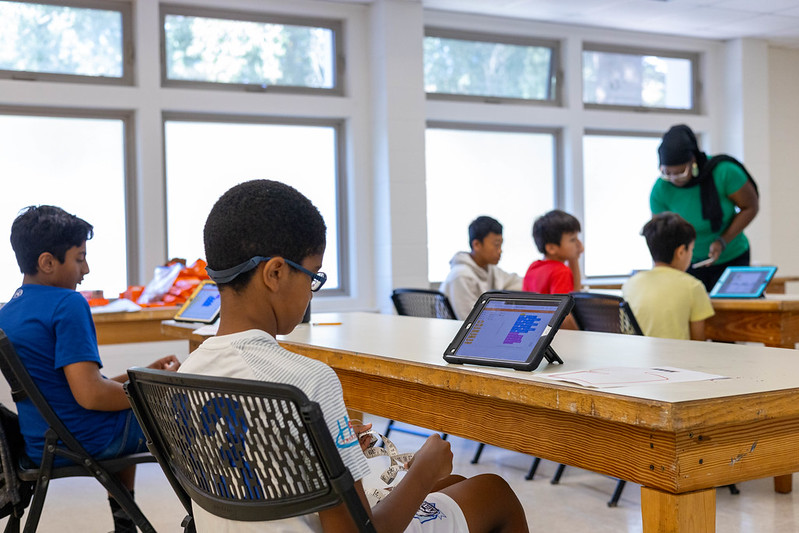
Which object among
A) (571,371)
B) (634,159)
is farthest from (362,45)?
(571,371)

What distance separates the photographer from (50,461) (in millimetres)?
1945

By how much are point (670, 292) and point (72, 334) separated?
193 cm

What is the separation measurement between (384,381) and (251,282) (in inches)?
27.7

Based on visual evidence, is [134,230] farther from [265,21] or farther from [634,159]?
[634,159]

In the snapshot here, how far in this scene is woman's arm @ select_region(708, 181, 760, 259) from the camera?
12.9ft

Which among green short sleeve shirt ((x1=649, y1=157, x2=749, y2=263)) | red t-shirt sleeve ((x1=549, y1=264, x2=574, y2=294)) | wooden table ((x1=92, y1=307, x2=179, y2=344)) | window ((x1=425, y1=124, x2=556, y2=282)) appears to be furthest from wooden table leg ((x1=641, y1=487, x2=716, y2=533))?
window ((x1=425, y1=124, x2=556, y2=282))

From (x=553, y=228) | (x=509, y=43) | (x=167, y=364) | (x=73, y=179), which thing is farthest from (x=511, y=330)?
(x=509, y=43)

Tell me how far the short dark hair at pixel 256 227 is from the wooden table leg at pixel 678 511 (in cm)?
58

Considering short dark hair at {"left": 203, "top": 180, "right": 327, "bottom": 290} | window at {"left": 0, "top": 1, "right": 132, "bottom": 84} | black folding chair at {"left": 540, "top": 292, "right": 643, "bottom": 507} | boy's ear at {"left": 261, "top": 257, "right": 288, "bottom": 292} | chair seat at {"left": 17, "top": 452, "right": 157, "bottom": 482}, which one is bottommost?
chair seat at {"left": 17, "top": 452, "right": 157, "bottom": 482}

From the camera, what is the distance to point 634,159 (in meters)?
7.00

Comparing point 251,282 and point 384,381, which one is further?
point 384,381

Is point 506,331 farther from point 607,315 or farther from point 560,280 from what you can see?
point 560,280

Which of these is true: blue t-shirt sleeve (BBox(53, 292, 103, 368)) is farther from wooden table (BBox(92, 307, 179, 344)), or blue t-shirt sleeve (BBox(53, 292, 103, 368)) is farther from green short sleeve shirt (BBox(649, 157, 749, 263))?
green short sleeve shirt (BBox(649, 157, 749, 263))

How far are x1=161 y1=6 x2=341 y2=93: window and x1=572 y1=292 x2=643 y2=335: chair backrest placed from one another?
345 centimetres
